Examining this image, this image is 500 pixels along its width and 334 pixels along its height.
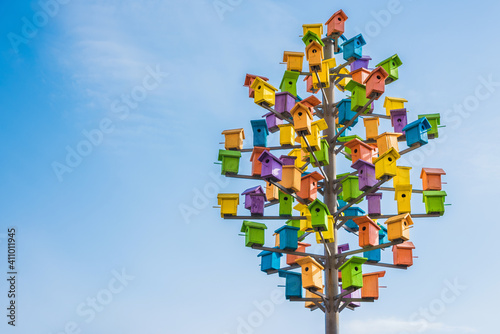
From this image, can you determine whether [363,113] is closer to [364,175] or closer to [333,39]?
[364,175]

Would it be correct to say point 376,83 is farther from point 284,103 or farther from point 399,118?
point 284,103

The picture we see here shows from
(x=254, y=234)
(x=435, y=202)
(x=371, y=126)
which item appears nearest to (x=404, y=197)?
(x=435, y=202)

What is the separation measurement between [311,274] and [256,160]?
→ 5.65 ft

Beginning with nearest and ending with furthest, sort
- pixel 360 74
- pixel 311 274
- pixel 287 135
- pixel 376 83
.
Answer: pixel 311 274 < pixel 376 83 < pixel 287 135 < pixel 360 74

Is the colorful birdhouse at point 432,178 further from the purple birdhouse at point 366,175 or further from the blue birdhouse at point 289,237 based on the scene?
the blue birdhouse at point 289,237

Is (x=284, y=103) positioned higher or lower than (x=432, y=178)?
higher

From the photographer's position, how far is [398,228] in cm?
700

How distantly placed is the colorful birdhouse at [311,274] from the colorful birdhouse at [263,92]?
7.38ft

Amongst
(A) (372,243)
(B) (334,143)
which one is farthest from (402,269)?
(B) (334,143)

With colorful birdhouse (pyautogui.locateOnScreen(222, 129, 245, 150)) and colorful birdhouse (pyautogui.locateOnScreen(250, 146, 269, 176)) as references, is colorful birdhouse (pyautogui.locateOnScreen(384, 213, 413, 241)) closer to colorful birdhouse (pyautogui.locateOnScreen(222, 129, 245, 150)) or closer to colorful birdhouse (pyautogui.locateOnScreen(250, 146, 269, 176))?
colorful birdhouse (pyautogui.locateOnScreen(250, 146, 269, 176))

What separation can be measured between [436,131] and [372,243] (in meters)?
1.99

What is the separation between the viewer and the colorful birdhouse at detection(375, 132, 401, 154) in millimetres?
7578

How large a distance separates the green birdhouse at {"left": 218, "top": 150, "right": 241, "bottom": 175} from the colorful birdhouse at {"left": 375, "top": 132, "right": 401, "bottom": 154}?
190 cm

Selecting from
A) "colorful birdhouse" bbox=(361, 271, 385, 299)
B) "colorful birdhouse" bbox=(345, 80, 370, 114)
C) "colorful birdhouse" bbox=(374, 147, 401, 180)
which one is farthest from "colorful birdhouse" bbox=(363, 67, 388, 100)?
"colorful birdhouse" bbox=(361, 271, 385, 299)
